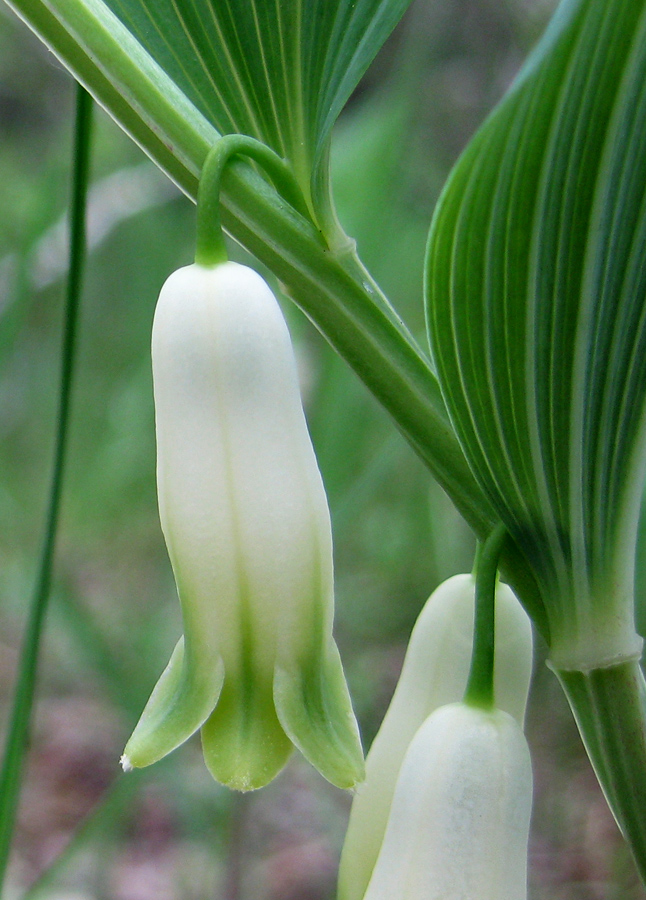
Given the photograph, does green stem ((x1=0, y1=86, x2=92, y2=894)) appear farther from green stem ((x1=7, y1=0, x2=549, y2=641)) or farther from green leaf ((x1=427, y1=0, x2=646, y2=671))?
green leaf ((x1=427, y1=0, x2=646, y2=671))

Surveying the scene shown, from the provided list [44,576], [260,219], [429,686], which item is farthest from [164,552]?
[260,219]

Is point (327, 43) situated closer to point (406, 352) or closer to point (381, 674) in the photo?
point (406, 352)

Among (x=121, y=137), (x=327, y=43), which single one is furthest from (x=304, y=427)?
(x=121, y=137)

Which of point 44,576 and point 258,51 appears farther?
point 44,576

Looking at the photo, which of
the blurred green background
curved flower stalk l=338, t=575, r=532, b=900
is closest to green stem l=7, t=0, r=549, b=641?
curved flower stalk l=338, t=575, r=532, b=900

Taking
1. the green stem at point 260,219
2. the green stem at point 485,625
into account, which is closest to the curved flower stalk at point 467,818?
the green stem at point 485,625

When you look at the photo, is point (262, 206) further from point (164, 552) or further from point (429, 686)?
point (164, 552)
